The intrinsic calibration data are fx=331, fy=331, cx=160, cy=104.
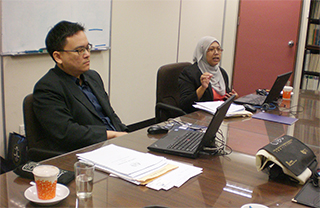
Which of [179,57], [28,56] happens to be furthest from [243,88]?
[28,56]

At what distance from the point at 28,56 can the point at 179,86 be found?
50.5 inches

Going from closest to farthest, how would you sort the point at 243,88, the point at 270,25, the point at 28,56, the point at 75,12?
the point at 28,56 < the point at 75,12 < the point at 270,25 < the point at 243,88

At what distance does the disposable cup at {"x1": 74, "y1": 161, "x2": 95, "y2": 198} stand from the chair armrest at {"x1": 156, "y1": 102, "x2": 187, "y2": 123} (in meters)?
1.49

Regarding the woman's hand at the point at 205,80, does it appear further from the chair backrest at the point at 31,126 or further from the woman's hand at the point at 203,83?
the chair backrest at the point at 31,126

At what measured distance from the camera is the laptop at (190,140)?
145cm

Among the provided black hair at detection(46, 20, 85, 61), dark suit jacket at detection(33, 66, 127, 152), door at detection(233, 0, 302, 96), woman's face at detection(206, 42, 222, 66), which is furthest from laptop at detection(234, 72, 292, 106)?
door at detection(233, 0, 302, 96)

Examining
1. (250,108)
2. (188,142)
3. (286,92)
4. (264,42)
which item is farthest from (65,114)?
(264,42)

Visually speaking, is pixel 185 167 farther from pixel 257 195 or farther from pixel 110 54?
pixel 110 54

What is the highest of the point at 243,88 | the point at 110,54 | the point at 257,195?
the point at 110,54

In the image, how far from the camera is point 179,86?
2.76m

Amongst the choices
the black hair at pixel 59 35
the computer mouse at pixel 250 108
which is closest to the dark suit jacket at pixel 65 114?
the black hair at pixel 59 35

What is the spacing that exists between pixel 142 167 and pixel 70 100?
0.83m

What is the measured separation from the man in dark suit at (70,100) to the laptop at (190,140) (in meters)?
0.41

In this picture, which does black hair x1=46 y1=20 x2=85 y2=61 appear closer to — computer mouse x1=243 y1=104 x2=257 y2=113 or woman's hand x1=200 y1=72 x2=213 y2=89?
woman's hand x1=200 y1=72 x2=213 y2=89
